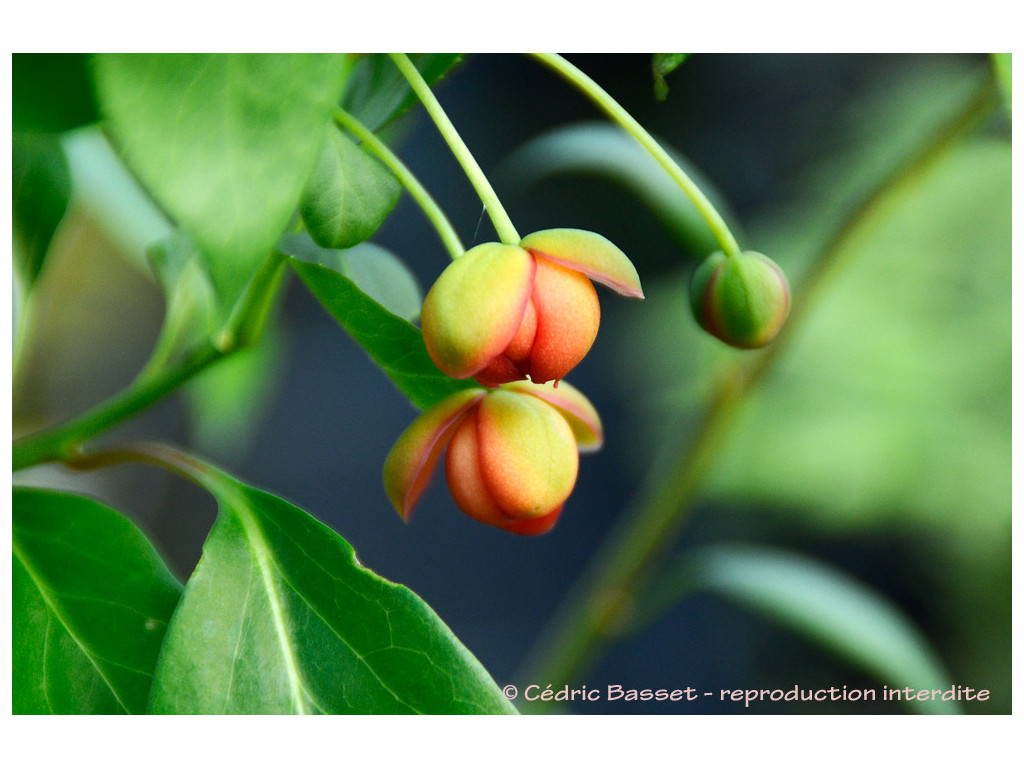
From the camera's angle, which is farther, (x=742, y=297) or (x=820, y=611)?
(x=820, y=611)

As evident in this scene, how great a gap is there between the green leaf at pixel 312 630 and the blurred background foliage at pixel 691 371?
18 centimetres

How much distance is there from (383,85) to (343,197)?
85 millimetres

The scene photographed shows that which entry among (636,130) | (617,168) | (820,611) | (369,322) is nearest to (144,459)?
(369,322)

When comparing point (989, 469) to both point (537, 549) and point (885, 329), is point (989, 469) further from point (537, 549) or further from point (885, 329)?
point (537, 549)

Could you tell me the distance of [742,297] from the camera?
418mm

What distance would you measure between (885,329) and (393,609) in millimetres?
1438

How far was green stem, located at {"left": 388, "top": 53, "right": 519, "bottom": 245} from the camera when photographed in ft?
1.15

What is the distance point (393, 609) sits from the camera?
0.42m

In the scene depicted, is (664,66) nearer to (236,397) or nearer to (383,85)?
(383,85)

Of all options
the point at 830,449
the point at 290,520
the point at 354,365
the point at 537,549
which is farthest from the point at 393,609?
the point at 830,449

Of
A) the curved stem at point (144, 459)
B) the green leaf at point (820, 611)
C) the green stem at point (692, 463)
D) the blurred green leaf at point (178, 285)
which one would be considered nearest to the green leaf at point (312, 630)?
the curved stem at point (144, 459)

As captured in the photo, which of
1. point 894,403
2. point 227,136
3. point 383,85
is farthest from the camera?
point 894,403

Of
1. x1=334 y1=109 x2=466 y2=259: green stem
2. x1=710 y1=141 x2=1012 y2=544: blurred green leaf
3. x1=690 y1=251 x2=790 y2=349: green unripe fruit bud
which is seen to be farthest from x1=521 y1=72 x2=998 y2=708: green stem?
x1=710 y1=141 x2=1012 y2=544: blurred green leaf

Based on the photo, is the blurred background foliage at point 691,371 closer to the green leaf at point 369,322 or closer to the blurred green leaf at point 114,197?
the blurred green leaf at point 114,197
